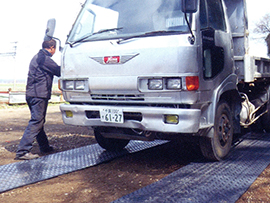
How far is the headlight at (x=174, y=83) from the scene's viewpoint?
12.3 ft

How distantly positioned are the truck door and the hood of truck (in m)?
0.34

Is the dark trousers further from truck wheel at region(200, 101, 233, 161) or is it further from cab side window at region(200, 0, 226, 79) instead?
cab side window at region(200, 0, 226, 79)

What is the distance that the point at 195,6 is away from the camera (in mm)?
3627

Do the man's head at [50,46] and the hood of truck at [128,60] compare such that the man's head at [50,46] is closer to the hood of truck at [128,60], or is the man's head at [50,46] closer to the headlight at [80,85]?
the hood of truck at [128,60]

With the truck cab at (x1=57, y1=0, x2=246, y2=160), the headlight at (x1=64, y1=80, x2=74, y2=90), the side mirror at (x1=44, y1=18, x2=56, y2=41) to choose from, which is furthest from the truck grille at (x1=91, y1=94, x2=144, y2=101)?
the side mirror at (x1=44, y1=18, x2=56, y2=41)

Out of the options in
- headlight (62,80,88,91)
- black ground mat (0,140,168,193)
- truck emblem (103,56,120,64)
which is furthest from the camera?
headlight (62,80,88,91)

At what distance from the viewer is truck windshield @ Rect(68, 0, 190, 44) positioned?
3.98 meters

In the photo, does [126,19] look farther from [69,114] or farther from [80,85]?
[69,114]

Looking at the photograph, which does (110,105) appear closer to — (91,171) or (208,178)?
(91,171)

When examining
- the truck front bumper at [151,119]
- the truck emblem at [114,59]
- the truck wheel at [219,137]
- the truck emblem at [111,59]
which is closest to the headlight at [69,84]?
the truck front bumper at [151,119]

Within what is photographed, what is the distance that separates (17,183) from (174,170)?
2028 mm

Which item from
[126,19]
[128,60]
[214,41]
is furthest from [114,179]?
[214,41]

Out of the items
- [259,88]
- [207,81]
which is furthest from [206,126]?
[259,88]

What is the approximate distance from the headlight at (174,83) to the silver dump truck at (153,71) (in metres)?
0.01
